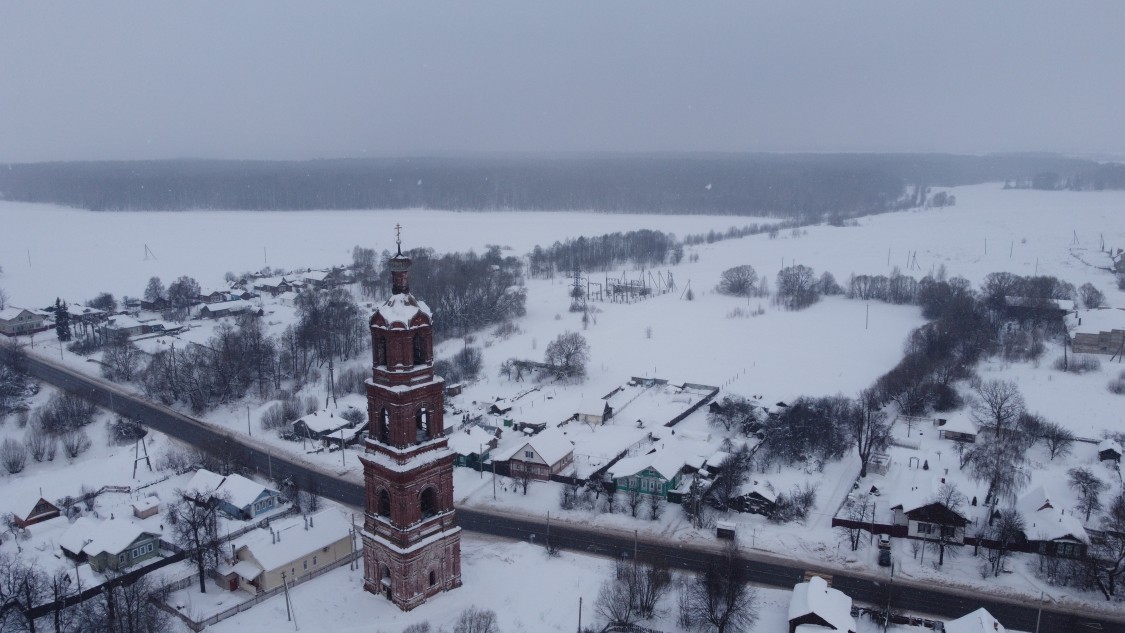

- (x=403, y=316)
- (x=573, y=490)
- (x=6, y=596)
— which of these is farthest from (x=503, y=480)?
(x=6, y=596)

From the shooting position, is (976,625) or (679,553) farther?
(679,553)

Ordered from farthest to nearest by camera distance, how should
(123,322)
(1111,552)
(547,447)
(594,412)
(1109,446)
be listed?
(123,322), (594,412), (547,447), (1109,446), (1111,552)

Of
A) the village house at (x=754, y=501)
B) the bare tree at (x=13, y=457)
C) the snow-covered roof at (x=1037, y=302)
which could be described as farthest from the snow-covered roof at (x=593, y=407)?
the snow-covered roof at (x=1037, y=302)

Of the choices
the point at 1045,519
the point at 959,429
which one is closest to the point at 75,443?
the point at 1045,519

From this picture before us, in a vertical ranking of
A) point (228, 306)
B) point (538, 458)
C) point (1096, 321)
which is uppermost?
point (1096, 321)

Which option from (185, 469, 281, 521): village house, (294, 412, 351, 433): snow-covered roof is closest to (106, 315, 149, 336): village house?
(294, 412, 351, 433): snow-covered roof

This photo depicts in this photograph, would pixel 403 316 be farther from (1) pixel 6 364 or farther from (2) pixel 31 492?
(1) pixel 6 364

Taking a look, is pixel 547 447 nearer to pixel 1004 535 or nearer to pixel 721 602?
pixel 721 602
